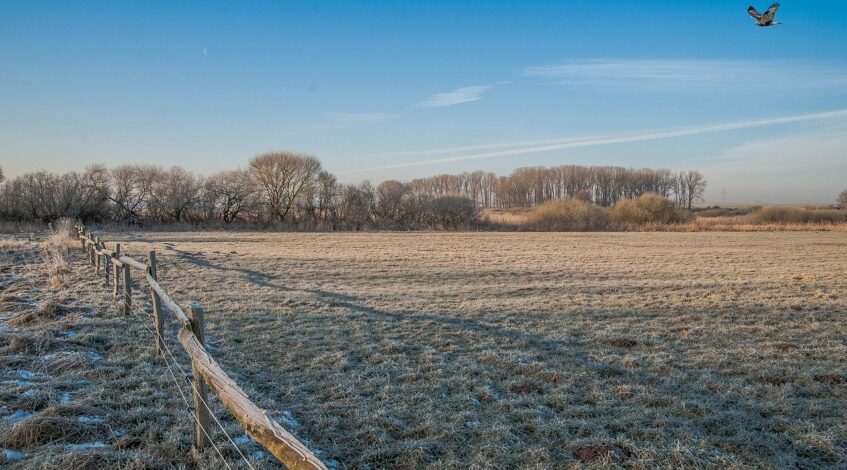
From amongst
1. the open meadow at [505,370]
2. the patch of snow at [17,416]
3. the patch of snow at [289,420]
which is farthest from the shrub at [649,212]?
the patch of snow at [17,416]

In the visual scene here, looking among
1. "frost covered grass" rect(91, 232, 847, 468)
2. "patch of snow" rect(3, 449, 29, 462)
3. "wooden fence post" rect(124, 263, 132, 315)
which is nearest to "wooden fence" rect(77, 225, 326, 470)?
"frost covered grass" rect(91, 232, 847, 468)

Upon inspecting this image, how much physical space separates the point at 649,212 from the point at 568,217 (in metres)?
10.4

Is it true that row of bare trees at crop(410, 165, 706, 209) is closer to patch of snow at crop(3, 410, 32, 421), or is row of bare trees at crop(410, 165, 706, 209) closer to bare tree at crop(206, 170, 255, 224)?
bare tree at crop(206, 170, 255, 224)

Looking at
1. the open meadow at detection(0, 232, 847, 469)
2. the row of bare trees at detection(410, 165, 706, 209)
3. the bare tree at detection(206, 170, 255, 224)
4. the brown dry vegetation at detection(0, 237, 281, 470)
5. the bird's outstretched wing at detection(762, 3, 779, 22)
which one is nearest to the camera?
the brown dry vegetation at detection(0, 237, 281, 470)

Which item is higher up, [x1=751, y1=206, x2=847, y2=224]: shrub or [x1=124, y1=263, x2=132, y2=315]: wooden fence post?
[x1=751, y1=206, x2=847, y2=224]: shrub

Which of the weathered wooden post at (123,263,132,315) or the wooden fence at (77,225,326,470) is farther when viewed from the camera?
the weathered wooden post at (123,263,132,315)

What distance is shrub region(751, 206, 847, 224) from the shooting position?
5615 cm

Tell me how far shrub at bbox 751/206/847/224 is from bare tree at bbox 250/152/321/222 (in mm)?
52885

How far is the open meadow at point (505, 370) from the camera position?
4.73m

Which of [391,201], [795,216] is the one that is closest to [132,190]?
[391,201]

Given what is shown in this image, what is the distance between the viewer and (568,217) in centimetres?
5575

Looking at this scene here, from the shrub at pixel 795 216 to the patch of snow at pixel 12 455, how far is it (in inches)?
2619

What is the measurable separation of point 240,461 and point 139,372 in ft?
10.1

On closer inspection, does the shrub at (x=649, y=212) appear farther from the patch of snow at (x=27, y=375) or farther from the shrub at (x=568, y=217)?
the patch of snow at (x=27, y=375)
